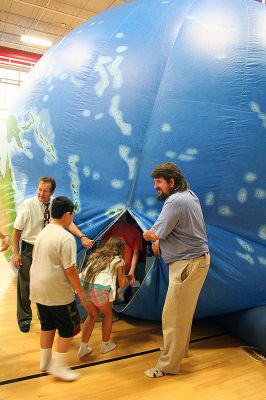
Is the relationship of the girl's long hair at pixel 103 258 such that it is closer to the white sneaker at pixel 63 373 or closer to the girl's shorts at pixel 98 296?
the girl's shorts at pixel 98 296

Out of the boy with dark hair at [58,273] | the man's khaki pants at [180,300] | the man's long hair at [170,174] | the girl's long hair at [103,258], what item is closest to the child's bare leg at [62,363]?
the boy with dark hair at [58,273]

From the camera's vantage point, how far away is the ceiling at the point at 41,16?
38.7 ft

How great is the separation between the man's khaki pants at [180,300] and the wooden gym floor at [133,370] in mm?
256

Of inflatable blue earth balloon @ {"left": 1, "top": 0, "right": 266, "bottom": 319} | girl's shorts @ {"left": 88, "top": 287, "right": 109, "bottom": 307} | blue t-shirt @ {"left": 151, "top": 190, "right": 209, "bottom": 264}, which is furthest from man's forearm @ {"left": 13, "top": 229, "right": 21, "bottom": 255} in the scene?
blue t-shirt @ {"left": 151, "top": 190, "right": 209, "bottom": 264}

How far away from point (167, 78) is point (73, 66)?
1009mm

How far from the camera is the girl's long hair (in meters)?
3.07

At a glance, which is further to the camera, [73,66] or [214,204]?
[73,66]

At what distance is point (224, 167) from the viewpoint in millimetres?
3234

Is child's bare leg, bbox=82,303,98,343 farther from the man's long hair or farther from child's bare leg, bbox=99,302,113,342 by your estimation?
the man's long hair

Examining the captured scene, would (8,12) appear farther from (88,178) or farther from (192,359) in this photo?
(192,359)

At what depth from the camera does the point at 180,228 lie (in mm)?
2777

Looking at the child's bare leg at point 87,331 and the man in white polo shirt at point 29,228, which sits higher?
the man in white polo shirt at point 29,228

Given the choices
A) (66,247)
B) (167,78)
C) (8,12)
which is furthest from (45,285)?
(8,12)

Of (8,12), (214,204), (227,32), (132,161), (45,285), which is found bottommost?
(45,285)
